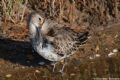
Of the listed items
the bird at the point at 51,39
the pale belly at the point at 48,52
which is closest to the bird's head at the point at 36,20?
the bird at the point at 51,39

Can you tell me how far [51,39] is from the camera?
26.9 ft

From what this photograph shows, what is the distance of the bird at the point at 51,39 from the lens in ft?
26.9

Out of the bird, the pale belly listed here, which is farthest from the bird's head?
the pale belly

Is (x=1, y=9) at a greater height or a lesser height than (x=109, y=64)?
greater

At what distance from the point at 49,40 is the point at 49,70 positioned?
79 cm

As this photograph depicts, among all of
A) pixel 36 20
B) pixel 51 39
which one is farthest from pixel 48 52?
pixel 36 20

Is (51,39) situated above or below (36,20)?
below

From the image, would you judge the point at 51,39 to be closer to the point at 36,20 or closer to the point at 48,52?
the point at 48,52

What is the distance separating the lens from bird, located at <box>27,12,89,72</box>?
821 cm

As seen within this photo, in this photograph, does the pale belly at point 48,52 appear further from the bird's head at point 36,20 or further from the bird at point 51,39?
the bird's head at point 36,20

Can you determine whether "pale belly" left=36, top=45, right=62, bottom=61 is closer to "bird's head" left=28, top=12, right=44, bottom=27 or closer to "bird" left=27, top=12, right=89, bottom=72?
"bird" left=27, top=12, right=89, bottom=72

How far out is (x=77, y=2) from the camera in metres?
10.6

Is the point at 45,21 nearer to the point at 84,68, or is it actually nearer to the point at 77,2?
the point at 84,68

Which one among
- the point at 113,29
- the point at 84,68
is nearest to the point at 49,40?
the point at 84,68
